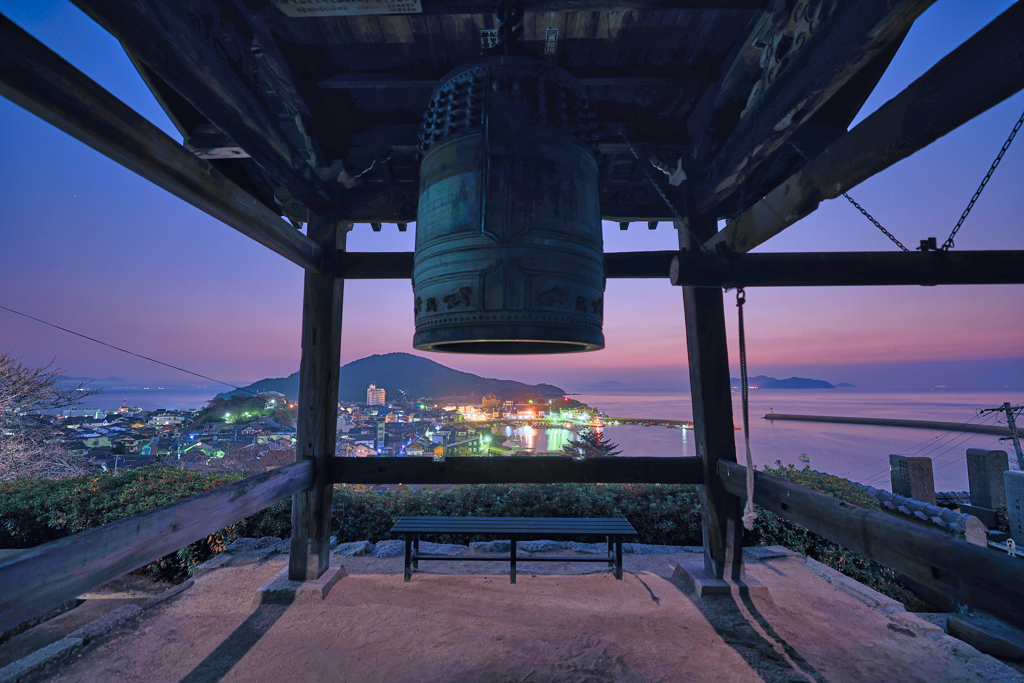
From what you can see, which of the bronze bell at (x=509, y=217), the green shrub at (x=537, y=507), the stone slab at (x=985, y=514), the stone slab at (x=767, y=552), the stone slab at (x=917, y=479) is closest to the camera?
the bronze bell at (x=509, y=217)

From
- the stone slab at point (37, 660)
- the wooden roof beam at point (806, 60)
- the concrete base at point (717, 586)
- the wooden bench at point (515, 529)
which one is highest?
the wooden roof beam at point (806, 60)

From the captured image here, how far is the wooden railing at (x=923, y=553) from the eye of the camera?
141cm

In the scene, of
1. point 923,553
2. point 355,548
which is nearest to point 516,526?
point 355,548

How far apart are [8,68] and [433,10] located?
1768 mm

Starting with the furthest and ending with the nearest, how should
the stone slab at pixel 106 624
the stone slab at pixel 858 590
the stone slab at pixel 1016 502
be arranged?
the stone slab at pixel 1016 502 < the stone slab at pixel 858 590 < the stone slab at pixel 106 624

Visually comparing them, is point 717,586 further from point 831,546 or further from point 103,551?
point 103,551

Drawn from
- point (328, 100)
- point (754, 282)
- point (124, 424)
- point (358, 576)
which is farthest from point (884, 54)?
point (124, 424)

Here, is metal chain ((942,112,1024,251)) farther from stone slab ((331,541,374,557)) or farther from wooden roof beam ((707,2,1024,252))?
stone slab ((331,541,374,557))

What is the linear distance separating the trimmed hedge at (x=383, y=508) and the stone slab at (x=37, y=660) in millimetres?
2162

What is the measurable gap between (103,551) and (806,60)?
412cm

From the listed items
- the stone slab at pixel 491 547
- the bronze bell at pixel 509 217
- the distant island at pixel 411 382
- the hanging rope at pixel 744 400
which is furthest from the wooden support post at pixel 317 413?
the distant island at pixel 411 382

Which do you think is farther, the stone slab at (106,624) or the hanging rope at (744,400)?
the stone slab at (106,624)

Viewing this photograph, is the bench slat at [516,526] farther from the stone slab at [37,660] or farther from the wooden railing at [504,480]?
the stone slab at [37,660]

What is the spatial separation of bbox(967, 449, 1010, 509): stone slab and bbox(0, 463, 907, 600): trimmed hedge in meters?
4.22
